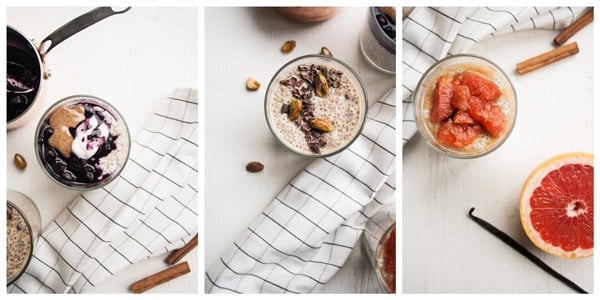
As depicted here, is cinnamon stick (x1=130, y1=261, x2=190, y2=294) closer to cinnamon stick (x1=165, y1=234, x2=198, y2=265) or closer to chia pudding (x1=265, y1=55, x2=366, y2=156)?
cinnamon stick (x1=165, y1=234, x2=198, y2=265)

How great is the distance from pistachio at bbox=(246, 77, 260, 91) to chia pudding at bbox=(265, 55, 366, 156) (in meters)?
0.08

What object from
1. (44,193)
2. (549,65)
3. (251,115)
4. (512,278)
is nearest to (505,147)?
(549,65)

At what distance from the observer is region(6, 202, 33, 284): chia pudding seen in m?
1.41

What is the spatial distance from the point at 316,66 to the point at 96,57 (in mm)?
565

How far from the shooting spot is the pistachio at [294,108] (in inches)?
54.2

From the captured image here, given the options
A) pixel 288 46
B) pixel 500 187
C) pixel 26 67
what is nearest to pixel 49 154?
pixel 26 67

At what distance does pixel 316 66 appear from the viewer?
1.41 metres

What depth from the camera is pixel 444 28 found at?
1461 mm

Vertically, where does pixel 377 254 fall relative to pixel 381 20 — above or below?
below

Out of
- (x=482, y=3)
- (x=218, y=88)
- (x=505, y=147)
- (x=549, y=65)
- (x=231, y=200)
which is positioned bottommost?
(x=231, y=200)

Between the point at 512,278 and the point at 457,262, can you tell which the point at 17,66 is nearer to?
the point at 457,262

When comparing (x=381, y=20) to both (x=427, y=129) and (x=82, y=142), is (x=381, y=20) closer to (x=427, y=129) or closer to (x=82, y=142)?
(x=427, y=129)

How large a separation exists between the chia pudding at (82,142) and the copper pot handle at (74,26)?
16cm

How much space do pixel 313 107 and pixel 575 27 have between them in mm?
740
